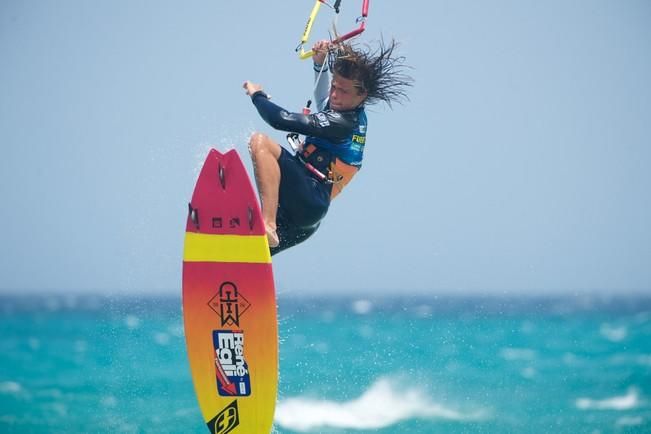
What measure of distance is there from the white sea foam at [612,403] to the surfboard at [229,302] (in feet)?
49.8

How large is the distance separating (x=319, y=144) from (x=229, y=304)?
151cm

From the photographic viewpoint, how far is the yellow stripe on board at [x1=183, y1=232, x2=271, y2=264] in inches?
305

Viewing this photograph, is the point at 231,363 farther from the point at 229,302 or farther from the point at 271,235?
the point at 271,235

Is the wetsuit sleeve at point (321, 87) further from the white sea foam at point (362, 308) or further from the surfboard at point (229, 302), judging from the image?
the white sea foam at point (362, 308)

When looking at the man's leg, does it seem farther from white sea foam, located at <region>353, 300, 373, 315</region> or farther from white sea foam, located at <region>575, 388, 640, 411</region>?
white sea foam, located at <region>353, 300, 373, 315</region>

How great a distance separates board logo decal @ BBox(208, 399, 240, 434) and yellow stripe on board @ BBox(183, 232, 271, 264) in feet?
4.09

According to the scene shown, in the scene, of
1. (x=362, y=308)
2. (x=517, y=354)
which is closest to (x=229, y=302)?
(x=517, y=354)

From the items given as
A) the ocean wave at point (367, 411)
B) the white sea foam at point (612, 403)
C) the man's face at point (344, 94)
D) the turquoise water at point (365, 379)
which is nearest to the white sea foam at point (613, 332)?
the turquoise water at point (365, 379)

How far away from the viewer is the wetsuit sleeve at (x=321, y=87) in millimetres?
8117

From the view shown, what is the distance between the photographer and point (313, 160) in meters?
7.89

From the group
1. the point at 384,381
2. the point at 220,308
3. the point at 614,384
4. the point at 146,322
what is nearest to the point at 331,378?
the point at 384,381

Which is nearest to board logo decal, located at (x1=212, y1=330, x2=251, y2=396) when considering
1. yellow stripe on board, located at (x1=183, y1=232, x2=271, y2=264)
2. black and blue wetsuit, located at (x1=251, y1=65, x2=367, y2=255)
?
yellow stripe on board, located at (x1=183, y1=232, x2=271, y2=264)

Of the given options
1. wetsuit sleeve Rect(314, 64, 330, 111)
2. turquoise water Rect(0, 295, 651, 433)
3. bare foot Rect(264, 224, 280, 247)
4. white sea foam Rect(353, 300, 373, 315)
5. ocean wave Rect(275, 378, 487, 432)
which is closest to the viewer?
bare foot Rect(264, 224, 280, 247)

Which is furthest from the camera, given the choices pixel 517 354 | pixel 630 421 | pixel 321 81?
pixel 517 354
